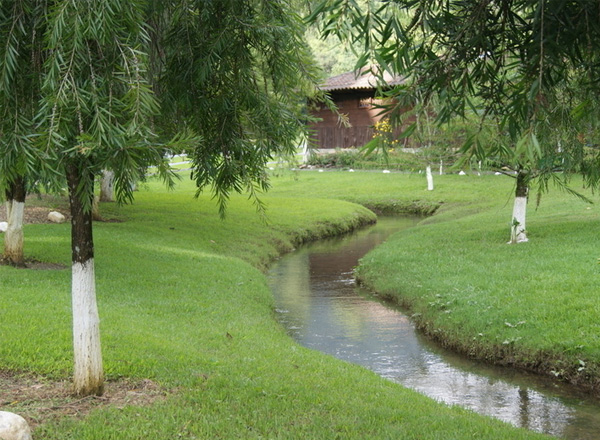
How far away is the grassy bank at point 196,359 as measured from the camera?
22.4ft

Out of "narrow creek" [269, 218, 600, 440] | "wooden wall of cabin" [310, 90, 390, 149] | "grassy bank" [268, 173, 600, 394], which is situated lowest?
"narrow creek" [269, 218, 600, 440]

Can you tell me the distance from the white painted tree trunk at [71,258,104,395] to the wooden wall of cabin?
124 feet

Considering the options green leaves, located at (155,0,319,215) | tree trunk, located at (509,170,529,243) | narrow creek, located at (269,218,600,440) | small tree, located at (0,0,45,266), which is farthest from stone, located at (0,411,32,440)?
tree trunk, located at (509,170,529,243)

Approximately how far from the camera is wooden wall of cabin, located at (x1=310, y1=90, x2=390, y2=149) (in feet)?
148

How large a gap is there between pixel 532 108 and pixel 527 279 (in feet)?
35.6

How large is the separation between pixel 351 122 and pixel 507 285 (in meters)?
33.0

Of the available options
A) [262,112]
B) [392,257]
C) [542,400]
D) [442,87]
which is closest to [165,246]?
[392,257]

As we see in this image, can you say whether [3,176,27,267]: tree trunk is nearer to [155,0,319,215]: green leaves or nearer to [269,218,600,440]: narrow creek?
[269,218,600,440]: narrow creek

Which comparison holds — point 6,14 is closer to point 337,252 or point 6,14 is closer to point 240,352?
point 240,352

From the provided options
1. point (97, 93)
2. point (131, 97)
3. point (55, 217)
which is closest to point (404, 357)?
point (97, 93)

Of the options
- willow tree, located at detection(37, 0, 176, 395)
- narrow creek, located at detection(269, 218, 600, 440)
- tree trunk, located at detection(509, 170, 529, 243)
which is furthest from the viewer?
tree trunk, located at detection(509, 170, 529, 243)

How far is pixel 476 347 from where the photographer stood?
12203 millimetres

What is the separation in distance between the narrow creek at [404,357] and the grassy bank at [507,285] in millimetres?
383

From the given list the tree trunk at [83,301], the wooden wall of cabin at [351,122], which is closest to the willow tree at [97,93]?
the tree trunk at [83,301]
